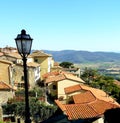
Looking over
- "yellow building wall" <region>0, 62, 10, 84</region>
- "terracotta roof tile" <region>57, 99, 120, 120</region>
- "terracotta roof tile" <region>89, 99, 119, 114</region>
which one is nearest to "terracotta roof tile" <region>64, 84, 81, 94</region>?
"yellow building wall" <region>0, 62, 10, 84</region>

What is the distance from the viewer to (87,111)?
3025cm

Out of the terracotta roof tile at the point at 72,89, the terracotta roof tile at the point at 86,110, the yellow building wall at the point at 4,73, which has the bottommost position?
the terracotta roof tile at the point at 72,89

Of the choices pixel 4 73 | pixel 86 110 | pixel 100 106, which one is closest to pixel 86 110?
pixel 86 110

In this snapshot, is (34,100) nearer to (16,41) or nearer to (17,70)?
(17,70)

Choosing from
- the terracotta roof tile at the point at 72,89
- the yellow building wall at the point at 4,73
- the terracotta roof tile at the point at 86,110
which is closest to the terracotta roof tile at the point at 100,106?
the terracotta roof tile at the point at 86,110

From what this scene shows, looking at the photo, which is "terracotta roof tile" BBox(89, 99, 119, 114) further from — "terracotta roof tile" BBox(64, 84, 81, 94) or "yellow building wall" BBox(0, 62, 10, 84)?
"yellow building wall" BBox(0, 62, 10, 84)

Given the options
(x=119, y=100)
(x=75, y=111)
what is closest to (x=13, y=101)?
(x=75, y=111)

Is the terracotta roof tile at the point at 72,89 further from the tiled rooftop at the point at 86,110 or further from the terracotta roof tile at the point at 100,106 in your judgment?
the tiled rooftop at the point at 86,110

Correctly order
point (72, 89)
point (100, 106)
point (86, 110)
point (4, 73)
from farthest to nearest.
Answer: point (72, 89) → point (4, 73) → point (100, 106) → point (86, 110)

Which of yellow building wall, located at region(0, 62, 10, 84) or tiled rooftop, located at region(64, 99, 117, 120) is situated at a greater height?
yellow building wall, located at region(0, 62, 10, 84)

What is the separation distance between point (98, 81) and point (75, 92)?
60.7 ft

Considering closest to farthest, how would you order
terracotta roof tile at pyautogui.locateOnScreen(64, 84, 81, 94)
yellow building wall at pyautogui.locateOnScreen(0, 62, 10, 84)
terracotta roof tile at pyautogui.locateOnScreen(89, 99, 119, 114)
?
1. terracotta roof tile at pyautogui.locateOnScreen(89, 99, 119, 114)
2. yellow building wall at pyautogui.locateOnScreen(0, 62, 10, 84)
3. terracotta roof tile at pyautogui.locateOnScreen(64, 84, 81, 94)

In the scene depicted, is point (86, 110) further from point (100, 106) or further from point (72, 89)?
point (72, 89)

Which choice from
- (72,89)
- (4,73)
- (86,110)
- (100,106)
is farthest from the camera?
(72,89)
